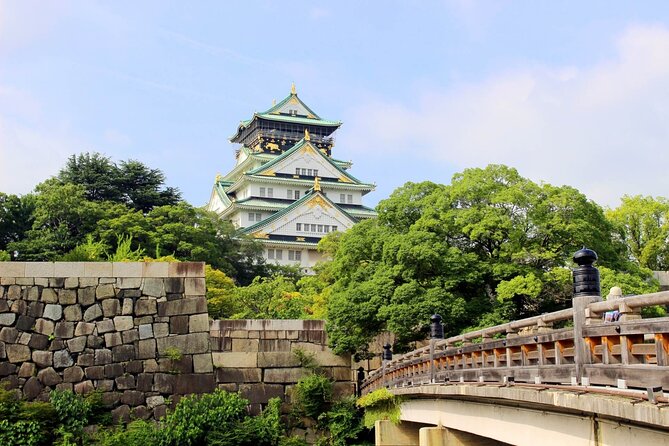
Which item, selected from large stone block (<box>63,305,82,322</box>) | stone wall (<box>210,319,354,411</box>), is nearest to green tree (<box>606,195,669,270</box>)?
stone wall (<box>210,319,354,411</box>)

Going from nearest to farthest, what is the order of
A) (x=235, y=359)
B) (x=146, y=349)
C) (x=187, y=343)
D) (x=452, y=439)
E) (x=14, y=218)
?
(x=452, y=439), (x=146, y=349), (x=187, y=343), (x=235, y=359), (x=14, y=218)

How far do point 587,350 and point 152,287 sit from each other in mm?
13813

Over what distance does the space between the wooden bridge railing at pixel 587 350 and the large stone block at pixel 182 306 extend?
980 cm

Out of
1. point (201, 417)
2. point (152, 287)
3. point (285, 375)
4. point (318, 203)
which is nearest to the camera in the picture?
point (201, 417)

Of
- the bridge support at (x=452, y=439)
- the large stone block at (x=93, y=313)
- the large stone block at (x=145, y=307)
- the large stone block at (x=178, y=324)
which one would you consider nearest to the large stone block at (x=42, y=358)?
the large stone block at (x=93, y=313)

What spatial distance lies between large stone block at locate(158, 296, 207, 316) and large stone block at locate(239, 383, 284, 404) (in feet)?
7.79

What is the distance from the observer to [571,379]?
689cm

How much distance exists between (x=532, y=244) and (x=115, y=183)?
25.3 metres

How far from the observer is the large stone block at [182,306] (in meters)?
18.8

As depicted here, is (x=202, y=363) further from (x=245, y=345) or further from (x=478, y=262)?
(x=478, y=262)

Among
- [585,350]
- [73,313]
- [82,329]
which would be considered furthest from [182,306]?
[585,350]

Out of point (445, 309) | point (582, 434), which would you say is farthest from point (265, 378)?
point (582, 434)

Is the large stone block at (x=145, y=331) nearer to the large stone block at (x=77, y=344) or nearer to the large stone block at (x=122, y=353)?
the large stone block at (x=122, y=353)

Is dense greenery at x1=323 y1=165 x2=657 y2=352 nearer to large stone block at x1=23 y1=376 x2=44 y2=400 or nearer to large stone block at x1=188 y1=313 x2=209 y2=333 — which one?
large stone block at x1=188 y1=313 x2=209 y2=333
